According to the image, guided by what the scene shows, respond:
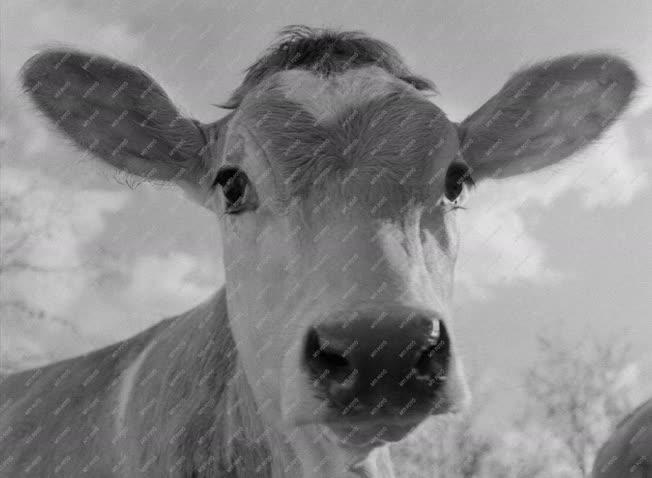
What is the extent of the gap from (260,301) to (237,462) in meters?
0.75

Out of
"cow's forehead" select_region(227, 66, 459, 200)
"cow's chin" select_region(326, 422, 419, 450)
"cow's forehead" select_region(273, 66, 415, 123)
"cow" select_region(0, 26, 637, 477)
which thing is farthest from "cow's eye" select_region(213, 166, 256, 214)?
"cow's chin" select_region(326, 422, 419, 450)

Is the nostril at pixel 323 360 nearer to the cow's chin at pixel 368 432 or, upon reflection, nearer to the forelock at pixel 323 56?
the cow's chin at pixel 368 432

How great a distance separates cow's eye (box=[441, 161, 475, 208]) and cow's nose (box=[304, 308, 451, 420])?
1220 mm

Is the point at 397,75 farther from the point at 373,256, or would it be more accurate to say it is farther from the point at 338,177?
the point at 373,256

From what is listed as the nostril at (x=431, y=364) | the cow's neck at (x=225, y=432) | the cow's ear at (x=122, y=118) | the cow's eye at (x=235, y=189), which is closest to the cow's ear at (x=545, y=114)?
the cow's eye at (x=235, y=189)

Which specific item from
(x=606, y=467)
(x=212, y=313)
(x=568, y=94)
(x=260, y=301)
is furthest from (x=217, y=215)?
(x=606, y=467)

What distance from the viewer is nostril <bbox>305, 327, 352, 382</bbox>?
2625 mm

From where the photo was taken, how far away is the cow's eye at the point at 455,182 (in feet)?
12.4

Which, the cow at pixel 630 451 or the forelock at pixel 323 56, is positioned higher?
the forelock at pixel 323 56

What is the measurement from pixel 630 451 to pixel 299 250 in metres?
4.72

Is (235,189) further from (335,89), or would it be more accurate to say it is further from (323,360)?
(323,360)

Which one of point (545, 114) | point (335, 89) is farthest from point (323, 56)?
point (545, 114)

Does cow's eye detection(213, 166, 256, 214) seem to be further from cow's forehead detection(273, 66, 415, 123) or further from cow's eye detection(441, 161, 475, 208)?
cow's eye detection(441, 161, 475, 208)

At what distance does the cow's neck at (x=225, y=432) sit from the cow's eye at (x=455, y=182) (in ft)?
4.18
